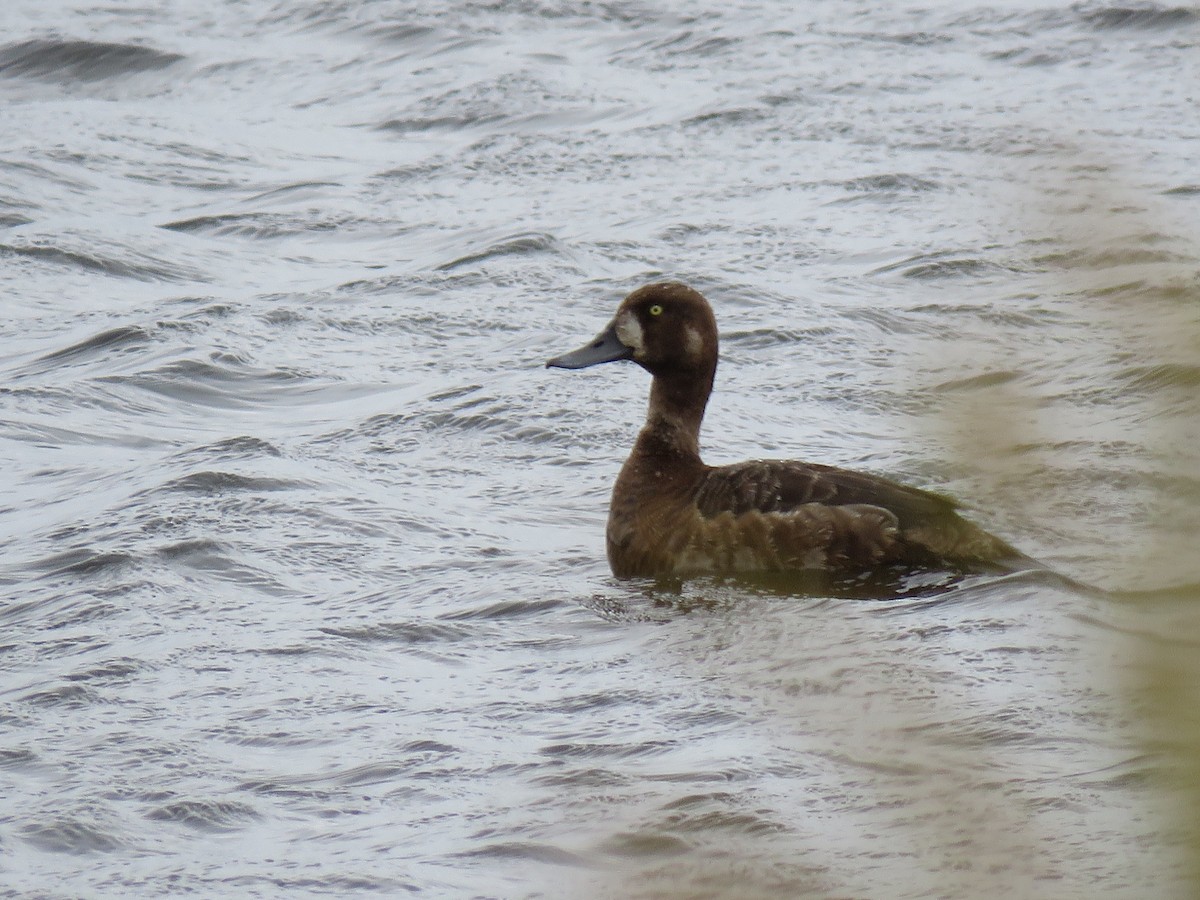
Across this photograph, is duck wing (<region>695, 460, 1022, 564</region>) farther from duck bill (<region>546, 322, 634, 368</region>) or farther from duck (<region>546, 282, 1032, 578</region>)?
duck bill (<region>546, 322, 634, 368</region>)

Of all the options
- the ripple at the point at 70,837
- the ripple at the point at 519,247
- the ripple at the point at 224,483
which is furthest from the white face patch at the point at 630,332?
the ripple at the point at 519,247

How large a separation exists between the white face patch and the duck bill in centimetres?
2

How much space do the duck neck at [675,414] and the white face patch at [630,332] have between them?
151 millimetres

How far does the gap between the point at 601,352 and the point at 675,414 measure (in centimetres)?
39

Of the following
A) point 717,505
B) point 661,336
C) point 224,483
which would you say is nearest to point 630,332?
point 661,336

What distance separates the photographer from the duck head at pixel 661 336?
7.21 m

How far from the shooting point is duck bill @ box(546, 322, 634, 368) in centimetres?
729

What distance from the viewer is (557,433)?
8.52 m

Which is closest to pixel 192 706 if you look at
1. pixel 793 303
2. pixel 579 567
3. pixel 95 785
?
pixel 95 785

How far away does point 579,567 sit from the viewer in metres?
6.94

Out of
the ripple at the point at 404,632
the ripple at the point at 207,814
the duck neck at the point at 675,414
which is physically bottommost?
the ripple at the point at 404,632

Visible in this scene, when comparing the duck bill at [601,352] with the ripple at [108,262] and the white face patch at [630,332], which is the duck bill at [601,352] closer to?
the white face patch at [630,332]

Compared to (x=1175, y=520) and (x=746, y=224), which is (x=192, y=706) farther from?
(x=746, y=224)

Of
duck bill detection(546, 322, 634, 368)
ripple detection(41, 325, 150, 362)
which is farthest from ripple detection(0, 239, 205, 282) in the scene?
duck bill detection(546, 322, 634, 368)
